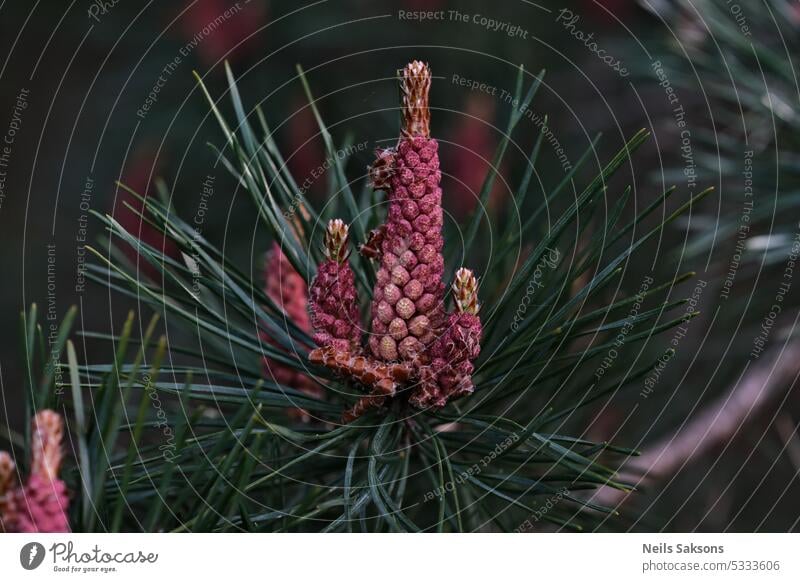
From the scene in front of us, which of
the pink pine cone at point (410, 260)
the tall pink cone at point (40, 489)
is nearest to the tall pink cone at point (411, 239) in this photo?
the pink pine cone at point (410, 260)

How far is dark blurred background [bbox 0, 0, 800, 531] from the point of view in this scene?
0.54 meters

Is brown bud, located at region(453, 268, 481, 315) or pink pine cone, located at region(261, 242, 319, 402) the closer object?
brown bud, located at region(453, 268, 481, 315)

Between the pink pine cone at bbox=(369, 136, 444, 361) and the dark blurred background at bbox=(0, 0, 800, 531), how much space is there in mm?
177

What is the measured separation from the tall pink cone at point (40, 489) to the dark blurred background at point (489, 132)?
234 millimetres

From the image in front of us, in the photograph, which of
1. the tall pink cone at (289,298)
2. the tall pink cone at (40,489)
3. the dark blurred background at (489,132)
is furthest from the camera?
the dark blurred background at (489,132)

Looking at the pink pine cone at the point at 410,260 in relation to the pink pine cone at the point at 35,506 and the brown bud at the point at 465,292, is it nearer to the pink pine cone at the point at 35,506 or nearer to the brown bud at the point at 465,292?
the brown bud at the point at 465,292

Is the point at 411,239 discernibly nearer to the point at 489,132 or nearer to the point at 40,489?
the point at 40,489

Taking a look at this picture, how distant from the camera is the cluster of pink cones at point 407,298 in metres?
0.32

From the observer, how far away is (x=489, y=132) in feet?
2.44

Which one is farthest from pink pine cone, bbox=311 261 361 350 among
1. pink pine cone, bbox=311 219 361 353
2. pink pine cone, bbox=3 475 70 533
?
pink pine cone, bbox=3 475 70 533

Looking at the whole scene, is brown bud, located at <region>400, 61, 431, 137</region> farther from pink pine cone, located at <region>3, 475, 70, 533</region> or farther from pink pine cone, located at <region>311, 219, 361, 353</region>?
pink pine cone, located at <region>3, 475, 70, 533</region>

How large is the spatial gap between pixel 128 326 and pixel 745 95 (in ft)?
1.35

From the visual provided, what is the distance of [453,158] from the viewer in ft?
2.44

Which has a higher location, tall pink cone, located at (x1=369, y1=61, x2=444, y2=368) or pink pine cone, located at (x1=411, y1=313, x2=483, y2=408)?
tall pink cone, located at (x1=369, y1=61, x2=444, y2=368)
